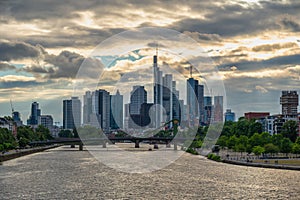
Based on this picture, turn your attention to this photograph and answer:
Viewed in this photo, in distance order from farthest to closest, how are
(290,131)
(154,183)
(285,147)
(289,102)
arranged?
(289,102)
(290,131)
(285,147)
(154,183)

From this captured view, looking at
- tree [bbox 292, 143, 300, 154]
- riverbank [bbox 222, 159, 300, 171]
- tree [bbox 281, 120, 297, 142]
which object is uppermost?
tree [bbox 281, 120, 297, 142]

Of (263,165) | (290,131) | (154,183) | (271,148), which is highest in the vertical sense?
(290,131)

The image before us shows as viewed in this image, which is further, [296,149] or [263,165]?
[296,149]

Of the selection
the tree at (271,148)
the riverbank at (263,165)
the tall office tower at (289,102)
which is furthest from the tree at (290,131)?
the tall office tower at (289,102)

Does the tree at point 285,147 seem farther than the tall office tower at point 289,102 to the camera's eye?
No

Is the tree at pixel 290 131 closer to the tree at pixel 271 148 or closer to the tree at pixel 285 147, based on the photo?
the tree at pixel 285 147

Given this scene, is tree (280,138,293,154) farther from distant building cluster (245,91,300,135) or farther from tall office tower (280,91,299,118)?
tall office tower (280,91,299,118)

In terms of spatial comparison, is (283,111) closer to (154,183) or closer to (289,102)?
(289,102)

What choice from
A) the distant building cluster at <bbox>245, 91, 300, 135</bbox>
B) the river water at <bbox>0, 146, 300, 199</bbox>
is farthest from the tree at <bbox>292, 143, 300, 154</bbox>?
the distant building cluster at <bbox>245, 91, 300, 135</bbox>

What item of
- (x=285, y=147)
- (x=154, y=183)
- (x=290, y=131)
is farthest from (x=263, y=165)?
(x=290, y=131)
